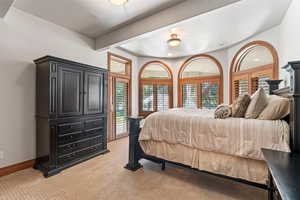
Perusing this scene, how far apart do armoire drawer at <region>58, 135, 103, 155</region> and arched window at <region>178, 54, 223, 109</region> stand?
3.42m

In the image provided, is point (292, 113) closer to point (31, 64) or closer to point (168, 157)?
point (168, 157)

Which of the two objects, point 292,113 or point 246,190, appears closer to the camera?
point 292,113

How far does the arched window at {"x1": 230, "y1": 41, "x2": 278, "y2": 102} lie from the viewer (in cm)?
351

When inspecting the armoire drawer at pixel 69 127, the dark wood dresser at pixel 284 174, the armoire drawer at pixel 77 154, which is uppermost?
Answer: the dark wood dresser at pixel 284 174

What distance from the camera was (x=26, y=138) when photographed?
2.62 metres

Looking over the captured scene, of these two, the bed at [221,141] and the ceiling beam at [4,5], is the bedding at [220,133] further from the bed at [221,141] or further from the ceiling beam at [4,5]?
the ceiling beam at [4,5]

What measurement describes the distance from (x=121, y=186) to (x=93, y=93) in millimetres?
1879

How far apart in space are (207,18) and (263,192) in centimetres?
295

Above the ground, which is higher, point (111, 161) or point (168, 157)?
point (168, 157)

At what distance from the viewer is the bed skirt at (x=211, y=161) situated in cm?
158

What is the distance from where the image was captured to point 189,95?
5.58 m

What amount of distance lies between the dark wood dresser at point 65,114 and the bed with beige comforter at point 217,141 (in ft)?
4.30

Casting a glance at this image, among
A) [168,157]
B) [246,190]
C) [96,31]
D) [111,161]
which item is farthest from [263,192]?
[96,31]

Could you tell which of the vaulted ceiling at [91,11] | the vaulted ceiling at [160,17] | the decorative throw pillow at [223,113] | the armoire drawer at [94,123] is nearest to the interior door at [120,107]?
the armoire drawer at [94,123]
